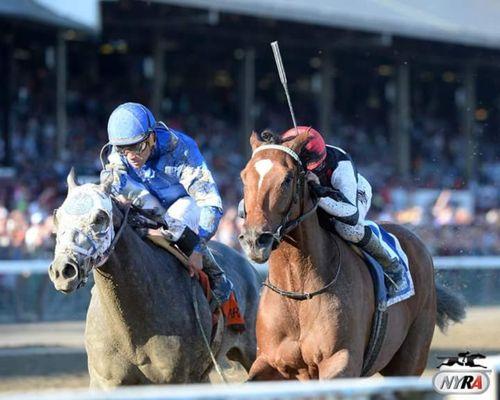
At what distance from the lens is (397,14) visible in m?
21.8

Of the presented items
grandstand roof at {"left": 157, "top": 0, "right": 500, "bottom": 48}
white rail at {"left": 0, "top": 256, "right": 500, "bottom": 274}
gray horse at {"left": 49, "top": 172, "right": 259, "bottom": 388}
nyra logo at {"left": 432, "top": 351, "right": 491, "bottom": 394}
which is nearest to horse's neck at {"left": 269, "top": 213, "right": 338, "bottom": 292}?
gray horse at {"left": 49, "top": 172, "right": 259, "bottom": 388}

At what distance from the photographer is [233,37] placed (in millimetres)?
20734

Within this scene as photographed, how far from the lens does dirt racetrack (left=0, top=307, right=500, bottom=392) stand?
9.18m

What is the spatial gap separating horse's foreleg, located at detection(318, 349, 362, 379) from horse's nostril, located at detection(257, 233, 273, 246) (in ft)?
2.41

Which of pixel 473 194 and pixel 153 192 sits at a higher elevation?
pixel 153 192

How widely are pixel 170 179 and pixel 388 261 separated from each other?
1205mm

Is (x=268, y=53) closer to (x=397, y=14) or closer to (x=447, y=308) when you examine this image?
(x=397, y=14)

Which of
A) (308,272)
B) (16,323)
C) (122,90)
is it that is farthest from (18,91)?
(308,272)

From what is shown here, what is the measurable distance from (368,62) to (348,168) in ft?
64.4

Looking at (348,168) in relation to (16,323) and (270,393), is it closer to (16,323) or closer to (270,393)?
(270,393)

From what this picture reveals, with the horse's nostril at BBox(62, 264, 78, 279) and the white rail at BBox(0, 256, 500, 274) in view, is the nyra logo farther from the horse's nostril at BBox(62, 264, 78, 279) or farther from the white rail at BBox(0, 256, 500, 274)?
the white rail at BBox(0, 256, 500, 274)

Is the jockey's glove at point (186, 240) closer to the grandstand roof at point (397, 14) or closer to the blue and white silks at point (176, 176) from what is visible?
the blue and white silks at point (176, 176)

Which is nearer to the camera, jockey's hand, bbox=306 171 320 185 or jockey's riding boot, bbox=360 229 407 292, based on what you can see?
jockey's hand, bbox=306 171 320 185

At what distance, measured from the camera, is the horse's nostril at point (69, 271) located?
511 centimetres
